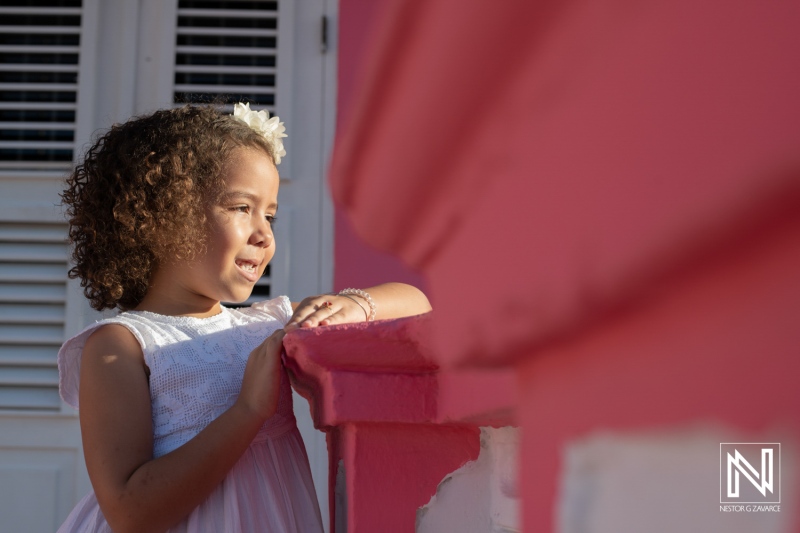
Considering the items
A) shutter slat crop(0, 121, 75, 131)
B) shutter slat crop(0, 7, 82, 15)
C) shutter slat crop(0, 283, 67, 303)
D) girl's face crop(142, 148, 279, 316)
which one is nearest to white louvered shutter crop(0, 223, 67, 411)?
shutter slat crop(0, 283, 67, 303)

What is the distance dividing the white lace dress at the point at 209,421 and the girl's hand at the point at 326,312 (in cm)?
11

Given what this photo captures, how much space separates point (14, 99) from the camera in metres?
2.63

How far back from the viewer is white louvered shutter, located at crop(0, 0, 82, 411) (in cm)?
245

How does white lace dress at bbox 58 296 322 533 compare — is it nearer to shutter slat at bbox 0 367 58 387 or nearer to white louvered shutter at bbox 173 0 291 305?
shutter slat at bbox 0 367 58 387

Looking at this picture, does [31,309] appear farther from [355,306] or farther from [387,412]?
[387,412]

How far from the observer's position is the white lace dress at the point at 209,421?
45.8 inches

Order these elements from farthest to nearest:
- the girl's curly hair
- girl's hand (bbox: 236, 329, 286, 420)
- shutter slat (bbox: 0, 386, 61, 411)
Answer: shutter slat (bbox: 0, 386, 61, 411), the girl's curly hair, girl's hand (bbox: 236, 329, 286, 420)

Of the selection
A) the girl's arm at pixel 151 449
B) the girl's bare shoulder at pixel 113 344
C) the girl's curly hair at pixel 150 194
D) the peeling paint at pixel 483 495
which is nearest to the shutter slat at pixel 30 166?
the girl's curly hair at pixel 150 194

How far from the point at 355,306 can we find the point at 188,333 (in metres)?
0.30

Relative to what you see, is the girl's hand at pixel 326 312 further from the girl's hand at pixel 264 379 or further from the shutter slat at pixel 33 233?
the shutter slat at pixel 33 233

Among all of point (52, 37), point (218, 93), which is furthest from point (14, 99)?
point (218, 93)

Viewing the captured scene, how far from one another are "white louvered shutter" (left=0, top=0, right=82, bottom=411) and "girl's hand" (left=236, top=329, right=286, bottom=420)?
1570mm

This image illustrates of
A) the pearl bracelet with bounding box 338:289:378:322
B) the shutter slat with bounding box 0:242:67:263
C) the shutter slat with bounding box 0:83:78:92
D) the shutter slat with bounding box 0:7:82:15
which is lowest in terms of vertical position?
the pearl bracelet with bounding box 338:289:378:322

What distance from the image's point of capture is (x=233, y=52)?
8.63 feet
